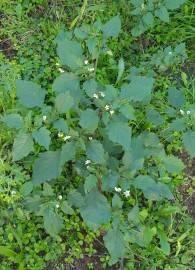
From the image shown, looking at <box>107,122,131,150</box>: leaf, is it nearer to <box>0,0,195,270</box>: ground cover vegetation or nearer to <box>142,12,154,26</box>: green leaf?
<box>0,0,195,270</box>: ground cover vegetation

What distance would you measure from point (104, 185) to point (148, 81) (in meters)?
0.63

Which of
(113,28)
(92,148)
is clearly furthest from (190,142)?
(113,28)

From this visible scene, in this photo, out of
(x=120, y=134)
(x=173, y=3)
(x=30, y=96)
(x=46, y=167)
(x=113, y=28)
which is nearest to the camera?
(x=120, y=134)

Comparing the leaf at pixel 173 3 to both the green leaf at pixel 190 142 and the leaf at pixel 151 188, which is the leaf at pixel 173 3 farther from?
the leaf at pixel 151 188

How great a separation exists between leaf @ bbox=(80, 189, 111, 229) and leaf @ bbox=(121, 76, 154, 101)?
0.58 metres

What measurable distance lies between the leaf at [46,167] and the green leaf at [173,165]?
0.64 metres

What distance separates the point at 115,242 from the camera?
8.86 feet

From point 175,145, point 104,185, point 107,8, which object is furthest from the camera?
point 107,8

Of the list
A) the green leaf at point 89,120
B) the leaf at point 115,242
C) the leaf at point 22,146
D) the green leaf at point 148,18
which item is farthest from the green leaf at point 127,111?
the green leaf at point 148,18

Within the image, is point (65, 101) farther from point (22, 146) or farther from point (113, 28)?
point (113, 28)

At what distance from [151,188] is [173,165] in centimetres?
23

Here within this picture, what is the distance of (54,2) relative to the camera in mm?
3547

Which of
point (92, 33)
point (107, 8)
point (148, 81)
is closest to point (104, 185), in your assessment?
point (148, 81)

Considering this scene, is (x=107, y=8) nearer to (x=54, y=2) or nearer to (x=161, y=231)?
(x=54, y=2)
